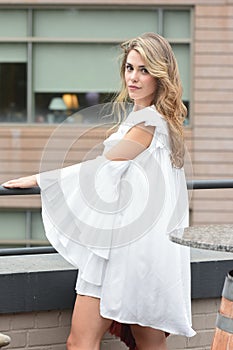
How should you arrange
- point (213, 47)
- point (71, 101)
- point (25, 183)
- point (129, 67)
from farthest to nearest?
point (71, 101), point (213, 47), point (25, 183), point (129, 67)

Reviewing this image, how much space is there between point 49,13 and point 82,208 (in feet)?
42.6

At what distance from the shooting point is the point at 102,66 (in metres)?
16.8

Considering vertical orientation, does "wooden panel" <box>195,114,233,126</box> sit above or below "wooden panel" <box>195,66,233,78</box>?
below

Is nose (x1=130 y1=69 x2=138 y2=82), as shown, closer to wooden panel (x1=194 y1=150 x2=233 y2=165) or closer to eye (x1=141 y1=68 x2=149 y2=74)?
eye (x1=141 y1=68 x2=149 y2=74)

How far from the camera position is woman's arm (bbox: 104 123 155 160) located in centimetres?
381

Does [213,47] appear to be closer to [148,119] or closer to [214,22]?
[214,22]

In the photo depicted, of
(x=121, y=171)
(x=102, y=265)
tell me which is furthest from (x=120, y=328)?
(x=121, y=171)

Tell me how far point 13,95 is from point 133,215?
531 inches

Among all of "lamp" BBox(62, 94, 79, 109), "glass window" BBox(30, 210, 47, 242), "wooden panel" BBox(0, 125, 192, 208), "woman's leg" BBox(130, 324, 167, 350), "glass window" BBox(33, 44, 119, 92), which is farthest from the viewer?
"glass window" BBox(30, 210, 47, 242)

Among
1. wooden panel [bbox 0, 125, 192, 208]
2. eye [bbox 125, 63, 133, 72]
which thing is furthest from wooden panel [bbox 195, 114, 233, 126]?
eye [bbox 125, 63, 133, 72]

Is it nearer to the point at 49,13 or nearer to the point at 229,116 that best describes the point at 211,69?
the point at 229,116

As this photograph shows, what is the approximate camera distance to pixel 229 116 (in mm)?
16469

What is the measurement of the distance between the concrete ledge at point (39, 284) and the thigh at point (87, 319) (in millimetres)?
472

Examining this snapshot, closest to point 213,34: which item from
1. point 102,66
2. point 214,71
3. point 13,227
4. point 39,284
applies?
point 214,71
